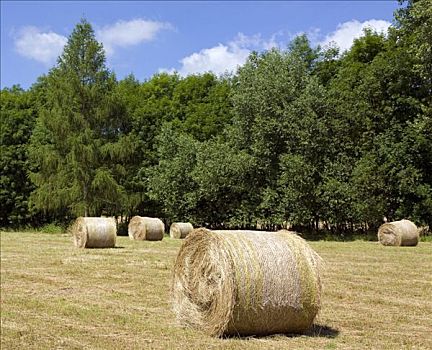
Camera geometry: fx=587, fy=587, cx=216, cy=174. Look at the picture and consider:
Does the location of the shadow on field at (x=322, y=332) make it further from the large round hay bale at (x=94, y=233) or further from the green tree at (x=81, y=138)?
the green tree at (x=81, y=138)

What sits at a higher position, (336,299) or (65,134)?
(65,134)

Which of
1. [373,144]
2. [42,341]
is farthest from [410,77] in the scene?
[42,341]

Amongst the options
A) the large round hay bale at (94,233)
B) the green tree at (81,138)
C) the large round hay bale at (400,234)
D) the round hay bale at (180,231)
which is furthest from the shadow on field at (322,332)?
the green tree at (81,138)

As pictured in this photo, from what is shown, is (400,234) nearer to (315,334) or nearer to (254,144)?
(254,144)

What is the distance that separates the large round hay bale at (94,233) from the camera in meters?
20.5

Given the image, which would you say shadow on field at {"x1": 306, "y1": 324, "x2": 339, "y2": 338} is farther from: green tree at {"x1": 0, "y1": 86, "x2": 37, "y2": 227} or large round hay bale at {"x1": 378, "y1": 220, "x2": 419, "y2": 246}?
green tree at {"x1": 0, "y1": 86, "x2": 37, "y2": 227}

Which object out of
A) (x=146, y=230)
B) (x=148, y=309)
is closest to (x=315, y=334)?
(x=148, y=309)

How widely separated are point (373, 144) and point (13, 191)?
25919 mm

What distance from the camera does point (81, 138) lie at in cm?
3622

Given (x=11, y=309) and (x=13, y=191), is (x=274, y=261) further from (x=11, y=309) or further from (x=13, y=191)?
(x=13, y=191)

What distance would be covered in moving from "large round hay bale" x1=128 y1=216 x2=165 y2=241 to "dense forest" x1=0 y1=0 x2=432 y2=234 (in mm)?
6281

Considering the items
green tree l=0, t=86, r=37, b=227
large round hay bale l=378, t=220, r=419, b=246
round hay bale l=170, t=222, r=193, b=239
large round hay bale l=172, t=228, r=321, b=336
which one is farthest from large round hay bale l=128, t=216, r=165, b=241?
large round hay bale l=172, t=228, r=321, b=336

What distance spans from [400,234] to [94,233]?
39.2 ft

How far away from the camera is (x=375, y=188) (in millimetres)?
28375
